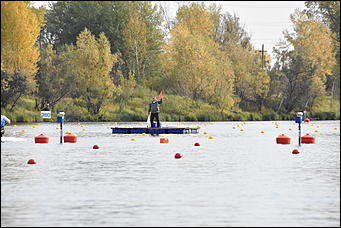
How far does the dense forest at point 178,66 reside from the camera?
2879 inches

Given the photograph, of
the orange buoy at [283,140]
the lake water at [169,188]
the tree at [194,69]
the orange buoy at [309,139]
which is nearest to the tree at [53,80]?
the tree at [194,69]

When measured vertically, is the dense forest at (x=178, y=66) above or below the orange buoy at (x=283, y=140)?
above

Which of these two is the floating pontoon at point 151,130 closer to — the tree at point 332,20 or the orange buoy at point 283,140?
the orange buoy at point 283,140

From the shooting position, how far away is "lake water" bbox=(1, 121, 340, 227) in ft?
42.8

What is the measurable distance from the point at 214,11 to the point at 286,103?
1541cm

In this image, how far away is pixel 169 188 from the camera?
1706 centimetres

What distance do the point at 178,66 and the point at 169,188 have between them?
215ft

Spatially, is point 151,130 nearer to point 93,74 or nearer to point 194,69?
point 93,74

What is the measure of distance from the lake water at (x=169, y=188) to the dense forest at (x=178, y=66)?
1704 inches

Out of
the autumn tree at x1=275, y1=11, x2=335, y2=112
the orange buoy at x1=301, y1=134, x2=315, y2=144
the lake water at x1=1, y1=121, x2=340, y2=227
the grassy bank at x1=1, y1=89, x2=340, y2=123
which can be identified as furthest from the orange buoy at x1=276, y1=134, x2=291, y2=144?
the autumn tree at x1=275, y1=11, x2=335, y2=112

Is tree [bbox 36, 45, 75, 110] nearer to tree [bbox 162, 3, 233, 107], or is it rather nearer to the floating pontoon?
tree [bbox 162, 3, 233, 107]

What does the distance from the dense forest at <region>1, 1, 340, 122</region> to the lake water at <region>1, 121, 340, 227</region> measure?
4327 cm

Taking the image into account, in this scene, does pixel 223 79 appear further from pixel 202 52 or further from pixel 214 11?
pixel 214 11

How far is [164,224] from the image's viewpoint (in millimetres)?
12367
